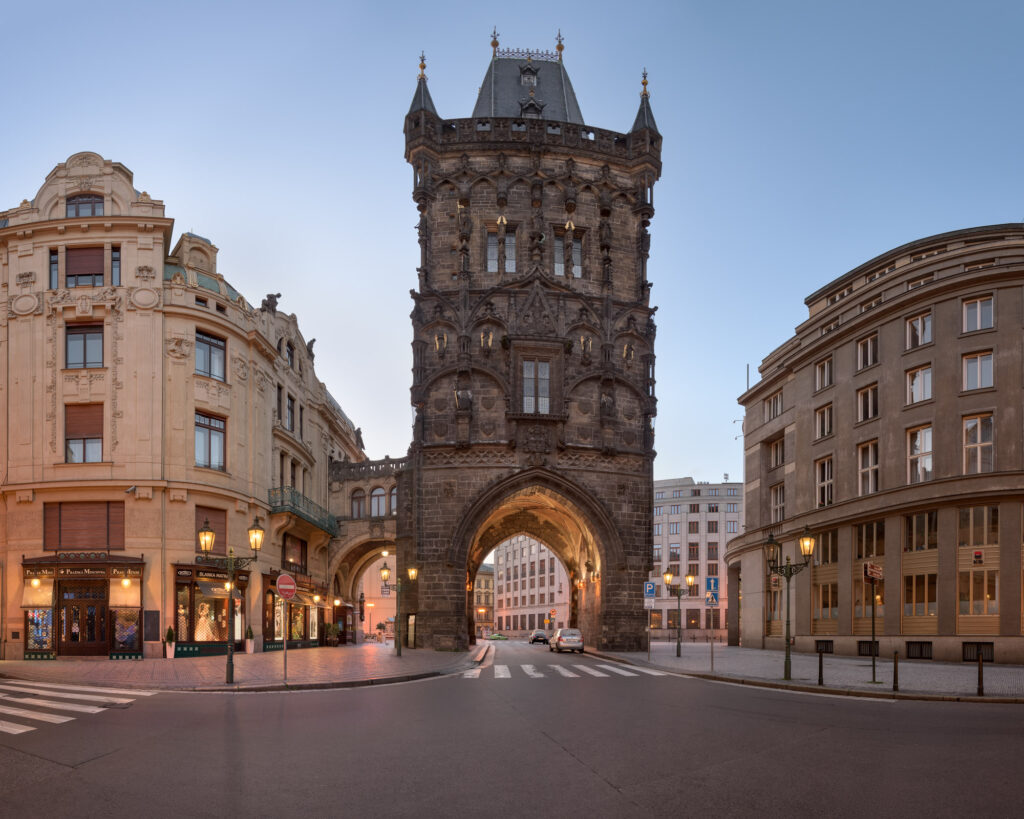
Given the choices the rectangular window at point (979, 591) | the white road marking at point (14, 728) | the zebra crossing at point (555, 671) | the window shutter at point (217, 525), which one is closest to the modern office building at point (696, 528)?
the rectangular window at point (979, 591)

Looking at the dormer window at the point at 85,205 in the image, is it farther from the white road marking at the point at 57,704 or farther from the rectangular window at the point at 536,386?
the white road marking at the point at 57,704

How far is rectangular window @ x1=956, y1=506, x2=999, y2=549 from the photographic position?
3178cm

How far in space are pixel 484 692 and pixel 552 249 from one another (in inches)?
1149

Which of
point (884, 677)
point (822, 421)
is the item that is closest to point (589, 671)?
point (884, 677)

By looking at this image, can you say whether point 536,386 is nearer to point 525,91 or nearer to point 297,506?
point 297,506

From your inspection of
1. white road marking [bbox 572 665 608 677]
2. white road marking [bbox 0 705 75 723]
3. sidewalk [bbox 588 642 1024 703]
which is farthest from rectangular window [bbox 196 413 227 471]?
white road marking [bbox 0 705 75 723]

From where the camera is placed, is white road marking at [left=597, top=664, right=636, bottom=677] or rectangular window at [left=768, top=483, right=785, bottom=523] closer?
white road marking at [left=597, top=664, right=636, bottom=677]

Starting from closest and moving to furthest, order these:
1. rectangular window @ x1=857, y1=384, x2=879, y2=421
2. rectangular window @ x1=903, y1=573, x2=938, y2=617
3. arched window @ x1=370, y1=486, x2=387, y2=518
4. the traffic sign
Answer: the traffic sign < rectangular window @ x1=903, y1=573, x2=938, y2=617 < rectangular window @ x1=857, y1=384, x2=879, y2=421 < arched window @ x1=370, y1=486, x2=387, y2=518

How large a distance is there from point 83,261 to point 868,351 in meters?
31.3

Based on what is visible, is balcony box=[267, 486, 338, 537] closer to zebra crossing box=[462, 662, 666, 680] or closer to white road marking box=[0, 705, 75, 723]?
zebra crossing box=[462, 662, 666, 680]

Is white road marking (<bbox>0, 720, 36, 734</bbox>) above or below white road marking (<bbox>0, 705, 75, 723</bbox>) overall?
above

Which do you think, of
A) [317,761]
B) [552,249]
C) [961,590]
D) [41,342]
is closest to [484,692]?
[317,761]

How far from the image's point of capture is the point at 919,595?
34.1 m

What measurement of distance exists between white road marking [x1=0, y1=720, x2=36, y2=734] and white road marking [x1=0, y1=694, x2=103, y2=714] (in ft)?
6.65
